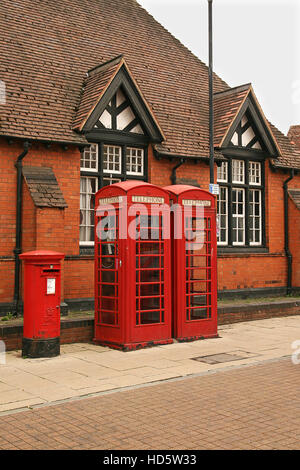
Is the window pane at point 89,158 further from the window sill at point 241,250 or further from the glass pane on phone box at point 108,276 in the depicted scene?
the window sill at point 241,250

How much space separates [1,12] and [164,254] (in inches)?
346

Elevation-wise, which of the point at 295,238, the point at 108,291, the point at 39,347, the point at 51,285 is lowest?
the point at 39,347

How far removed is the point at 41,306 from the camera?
8.88 metres

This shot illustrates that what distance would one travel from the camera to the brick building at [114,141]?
11.9 metres

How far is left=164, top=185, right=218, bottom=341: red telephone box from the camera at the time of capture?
10266mm

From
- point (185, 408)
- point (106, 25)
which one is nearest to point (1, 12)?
point (106, 25)

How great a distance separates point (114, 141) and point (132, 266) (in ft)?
17.4

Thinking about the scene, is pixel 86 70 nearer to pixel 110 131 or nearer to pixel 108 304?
pixel 110 131

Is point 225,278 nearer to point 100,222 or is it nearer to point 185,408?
point 100,222

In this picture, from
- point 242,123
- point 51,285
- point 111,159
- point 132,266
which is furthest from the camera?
point 242,123

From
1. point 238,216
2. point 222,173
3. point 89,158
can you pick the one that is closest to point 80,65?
point 89,158

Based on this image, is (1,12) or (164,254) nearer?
(164,254)

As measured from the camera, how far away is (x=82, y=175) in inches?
527

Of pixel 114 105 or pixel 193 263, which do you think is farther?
pixel 114 105
